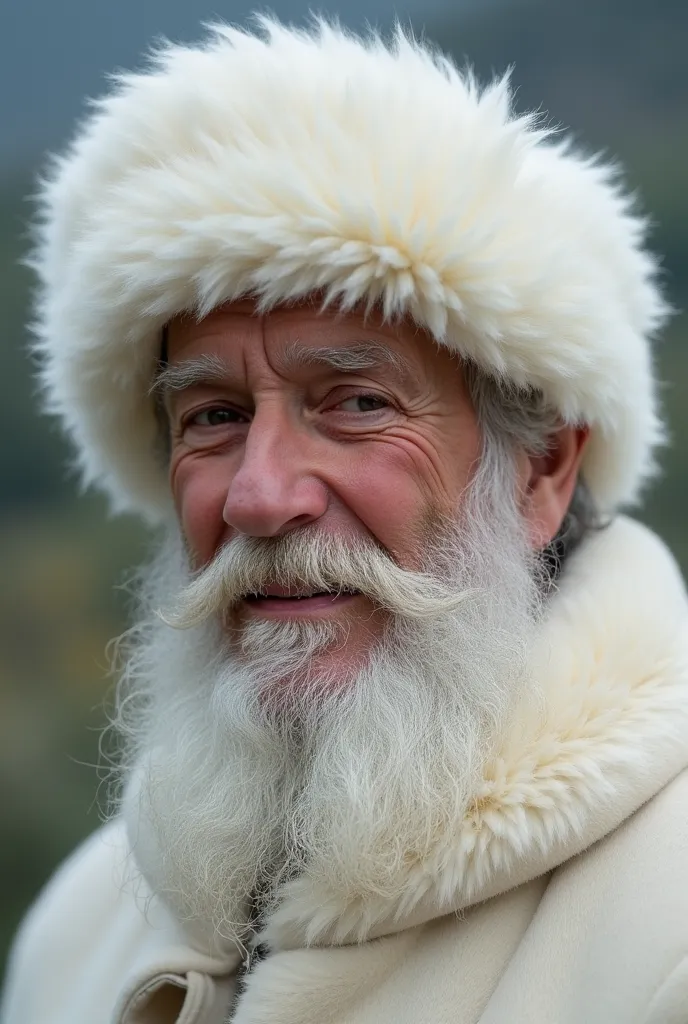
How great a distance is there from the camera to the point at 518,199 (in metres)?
1.96

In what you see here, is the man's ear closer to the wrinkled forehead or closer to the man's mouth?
the wrinkled forehead

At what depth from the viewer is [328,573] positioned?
1.97 m

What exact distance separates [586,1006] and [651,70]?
6.46m

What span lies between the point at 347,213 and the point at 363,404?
1.20ft

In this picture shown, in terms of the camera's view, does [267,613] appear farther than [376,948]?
Yes

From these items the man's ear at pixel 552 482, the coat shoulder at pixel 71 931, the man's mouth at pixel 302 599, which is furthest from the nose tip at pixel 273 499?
the coat shoulder at pixel 71 931

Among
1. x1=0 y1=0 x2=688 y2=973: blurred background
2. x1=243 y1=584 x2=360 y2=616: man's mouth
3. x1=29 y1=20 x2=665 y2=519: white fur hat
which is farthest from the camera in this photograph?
x1=0 y1=0 x2=688 y2=973: blurred background

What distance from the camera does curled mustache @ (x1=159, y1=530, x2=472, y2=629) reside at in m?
1.96

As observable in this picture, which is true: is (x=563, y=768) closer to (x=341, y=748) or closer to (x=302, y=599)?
(x=341, y=748)

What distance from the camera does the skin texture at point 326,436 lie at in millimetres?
1958

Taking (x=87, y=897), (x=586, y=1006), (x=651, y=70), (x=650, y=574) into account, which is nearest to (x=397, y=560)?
(x=650, y=574)

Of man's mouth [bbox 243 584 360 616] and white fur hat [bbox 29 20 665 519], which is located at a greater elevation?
white fur hat [bbox 29 20 665 519]

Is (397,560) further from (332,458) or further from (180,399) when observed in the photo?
(180,399)

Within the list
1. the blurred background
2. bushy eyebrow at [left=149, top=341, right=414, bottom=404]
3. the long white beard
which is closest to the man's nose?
bushy eyebrow at [left=149, top=341, right=414, bottom=404]
